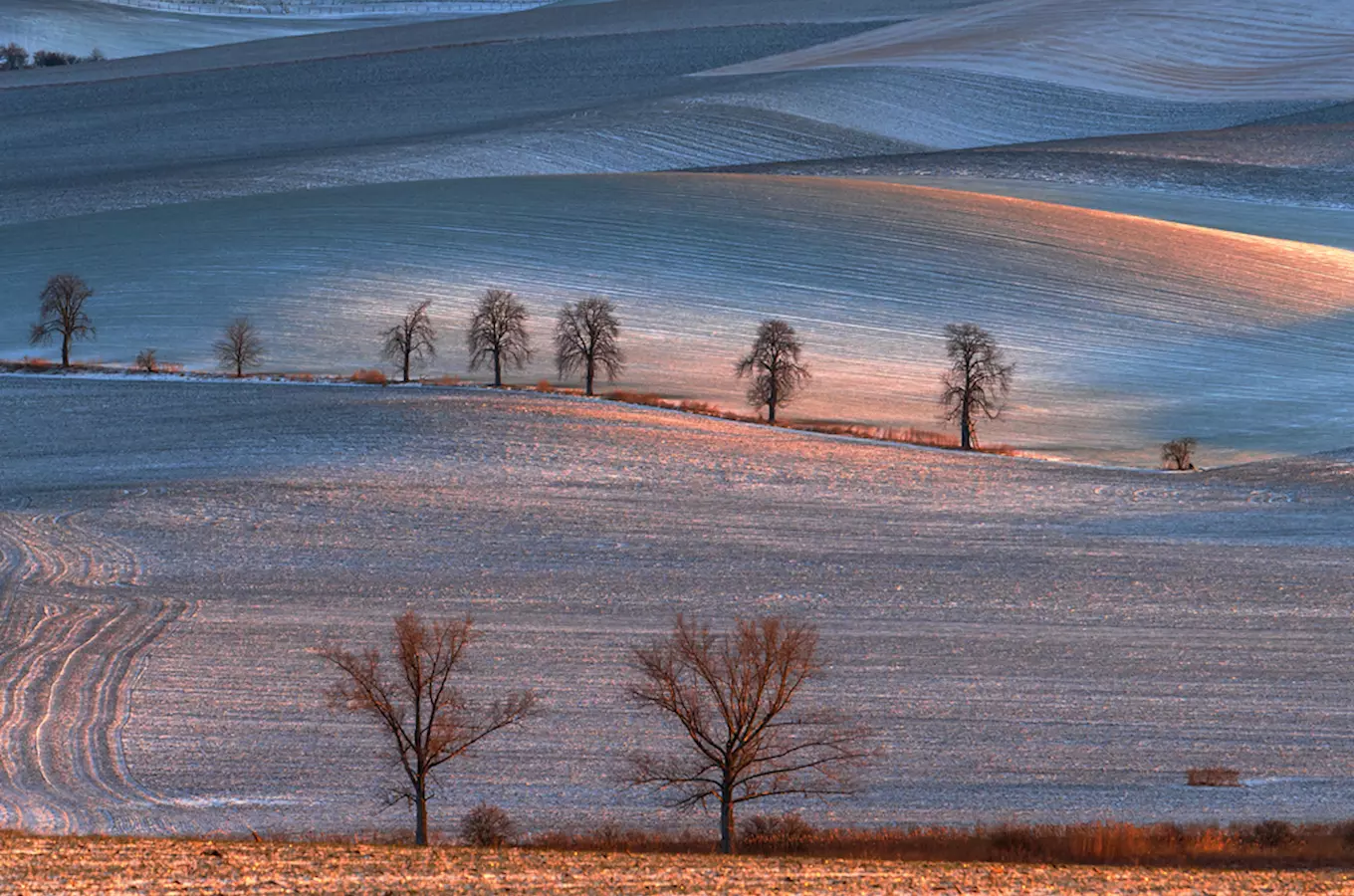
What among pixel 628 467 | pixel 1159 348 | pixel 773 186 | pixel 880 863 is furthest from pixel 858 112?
pixel 880 863

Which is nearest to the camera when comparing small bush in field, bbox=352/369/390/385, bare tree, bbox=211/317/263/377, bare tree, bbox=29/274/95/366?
small bush in field, bbox=352/369/390/385

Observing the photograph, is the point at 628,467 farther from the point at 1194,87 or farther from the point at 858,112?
the point at 1194,87

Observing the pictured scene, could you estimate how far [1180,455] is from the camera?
40469 millimetres

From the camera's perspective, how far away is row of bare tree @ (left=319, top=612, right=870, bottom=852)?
20188 millimetres

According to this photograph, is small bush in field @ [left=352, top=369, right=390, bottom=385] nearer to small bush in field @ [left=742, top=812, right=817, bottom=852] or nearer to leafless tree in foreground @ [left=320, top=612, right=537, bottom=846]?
leafless tree in foreground @ [left=320, top=612, right=537, bottom=846]

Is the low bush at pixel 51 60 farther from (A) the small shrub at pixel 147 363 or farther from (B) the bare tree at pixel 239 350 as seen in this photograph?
(A) the small shrub at pixel 147 363

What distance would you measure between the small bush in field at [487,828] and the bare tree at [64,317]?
103ft

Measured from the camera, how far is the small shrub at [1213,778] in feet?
69.4

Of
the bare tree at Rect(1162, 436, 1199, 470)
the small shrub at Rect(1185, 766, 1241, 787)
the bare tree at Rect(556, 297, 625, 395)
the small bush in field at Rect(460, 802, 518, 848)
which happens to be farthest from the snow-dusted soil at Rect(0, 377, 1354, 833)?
the bare tree at Rect(556, 297, 625, 395)

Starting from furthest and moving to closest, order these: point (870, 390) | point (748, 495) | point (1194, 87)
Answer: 1. point (1194, 87)
2. point (870, 390)
3. point (748, 495)

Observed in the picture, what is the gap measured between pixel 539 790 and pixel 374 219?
1784 inches

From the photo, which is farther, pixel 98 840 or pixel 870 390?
pixel 870 390

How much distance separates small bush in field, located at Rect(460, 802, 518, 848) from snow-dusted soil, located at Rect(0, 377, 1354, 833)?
26.5 inches

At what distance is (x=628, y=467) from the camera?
3669cm
